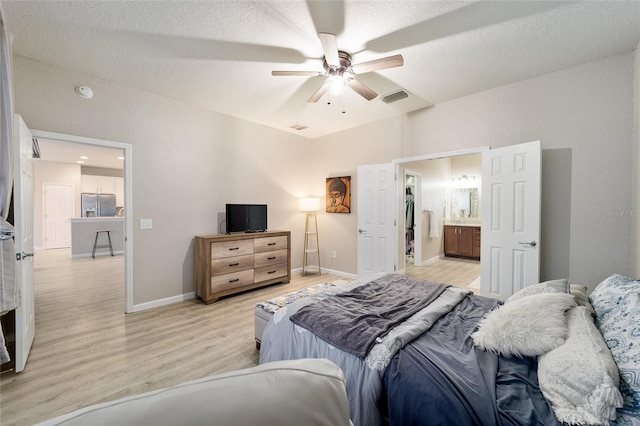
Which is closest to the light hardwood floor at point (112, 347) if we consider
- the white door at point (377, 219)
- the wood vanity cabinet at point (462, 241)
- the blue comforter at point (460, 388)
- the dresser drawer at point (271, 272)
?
the dresser drawer at point (271, 272)

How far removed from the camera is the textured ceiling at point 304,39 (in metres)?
2.03

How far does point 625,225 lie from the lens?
261 cm

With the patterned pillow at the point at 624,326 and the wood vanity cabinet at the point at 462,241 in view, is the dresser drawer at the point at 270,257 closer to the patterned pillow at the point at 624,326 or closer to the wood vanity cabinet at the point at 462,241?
the patterned pillow at the point at 624,326

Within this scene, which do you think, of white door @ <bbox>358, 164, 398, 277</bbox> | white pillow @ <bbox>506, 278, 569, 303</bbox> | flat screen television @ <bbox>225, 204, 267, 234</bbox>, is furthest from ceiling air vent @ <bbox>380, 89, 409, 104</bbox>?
white pillow @ <bbox>506, 278, 569, 303</bbox>

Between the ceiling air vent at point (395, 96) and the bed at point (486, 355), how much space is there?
2.65 metres

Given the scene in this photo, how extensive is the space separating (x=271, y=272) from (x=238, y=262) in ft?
2.13

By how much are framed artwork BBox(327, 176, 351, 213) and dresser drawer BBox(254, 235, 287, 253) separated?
47.0 inches

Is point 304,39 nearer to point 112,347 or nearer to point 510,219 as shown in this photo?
point 510,219

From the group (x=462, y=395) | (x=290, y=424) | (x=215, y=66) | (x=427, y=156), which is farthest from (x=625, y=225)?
(x=215, y=66)

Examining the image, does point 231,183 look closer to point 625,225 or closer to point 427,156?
point 427,156

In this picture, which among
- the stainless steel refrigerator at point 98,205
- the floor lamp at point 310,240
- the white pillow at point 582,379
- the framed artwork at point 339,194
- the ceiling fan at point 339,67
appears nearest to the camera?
the white pillow at point 582,379

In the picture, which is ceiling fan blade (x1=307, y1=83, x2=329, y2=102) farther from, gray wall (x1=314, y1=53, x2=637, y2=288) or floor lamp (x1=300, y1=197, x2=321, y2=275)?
floor lamp (x1=300, y1=197, x2=321, y2=275)

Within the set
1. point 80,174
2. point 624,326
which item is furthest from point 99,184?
point 624,326

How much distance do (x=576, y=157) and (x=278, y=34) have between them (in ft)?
10.8
